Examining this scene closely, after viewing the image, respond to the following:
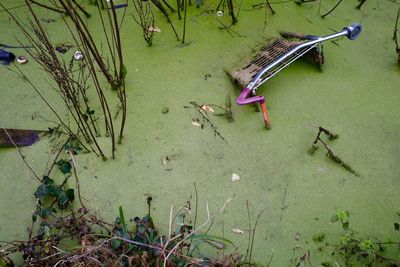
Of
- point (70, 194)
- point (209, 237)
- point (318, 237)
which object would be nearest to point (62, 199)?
point (70, 194)

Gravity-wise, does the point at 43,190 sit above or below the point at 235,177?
above

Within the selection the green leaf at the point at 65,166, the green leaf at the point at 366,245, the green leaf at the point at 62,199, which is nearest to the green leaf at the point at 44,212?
the green leaf at the point at 62,199

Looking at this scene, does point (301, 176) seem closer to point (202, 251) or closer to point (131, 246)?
point (202, 251)

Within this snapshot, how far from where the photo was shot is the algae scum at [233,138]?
62.3 inches

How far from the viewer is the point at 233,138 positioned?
180cm

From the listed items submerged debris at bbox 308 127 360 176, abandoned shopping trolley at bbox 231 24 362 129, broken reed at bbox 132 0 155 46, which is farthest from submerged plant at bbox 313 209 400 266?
broken reed at bbox 132 0 155 46

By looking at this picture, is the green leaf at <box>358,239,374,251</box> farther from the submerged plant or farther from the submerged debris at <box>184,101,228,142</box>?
the submerged debris at <box>184,101,228,142</box>

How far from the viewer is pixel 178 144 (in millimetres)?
1771

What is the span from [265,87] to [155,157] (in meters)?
0.64

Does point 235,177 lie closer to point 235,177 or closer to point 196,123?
point 235,177

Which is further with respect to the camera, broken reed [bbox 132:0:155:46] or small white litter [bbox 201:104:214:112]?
broken reed [bbox 132:0:155:46]

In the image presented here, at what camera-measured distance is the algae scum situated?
158 cm

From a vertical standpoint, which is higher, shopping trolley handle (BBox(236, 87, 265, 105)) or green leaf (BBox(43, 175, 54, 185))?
shopping trolley handle (BBox(236, 87, 265, 105))

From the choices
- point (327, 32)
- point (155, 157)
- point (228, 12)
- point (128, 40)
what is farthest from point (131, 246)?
point (327, 32)
